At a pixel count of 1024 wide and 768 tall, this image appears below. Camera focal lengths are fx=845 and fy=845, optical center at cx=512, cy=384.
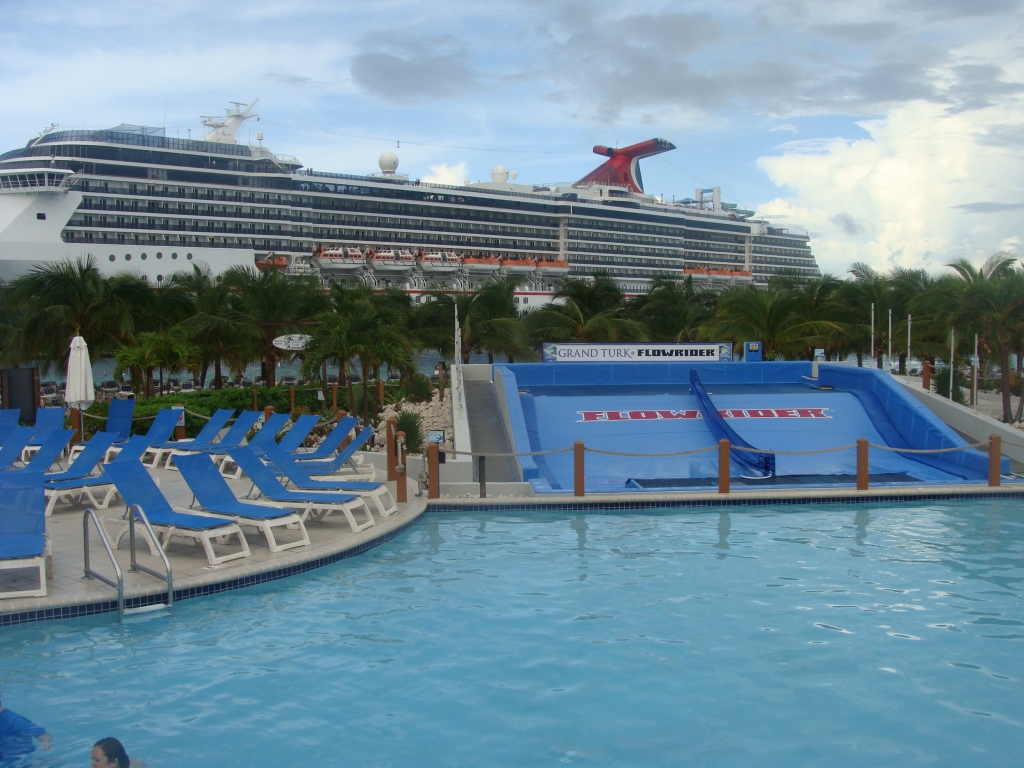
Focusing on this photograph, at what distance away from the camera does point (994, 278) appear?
15.6 meters

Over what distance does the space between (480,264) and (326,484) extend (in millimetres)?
42802

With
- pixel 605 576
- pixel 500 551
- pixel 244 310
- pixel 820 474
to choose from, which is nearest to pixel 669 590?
pixel 605 576

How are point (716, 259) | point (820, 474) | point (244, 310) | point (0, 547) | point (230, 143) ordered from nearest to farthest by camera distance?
point (0, 547) → point (820, 474) → point (244, 310) → point (230, 143) → point (716, 259)

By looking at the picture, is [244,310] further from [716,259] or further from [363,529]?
[716,259]

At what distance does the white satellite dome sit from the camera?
51750 millimetres

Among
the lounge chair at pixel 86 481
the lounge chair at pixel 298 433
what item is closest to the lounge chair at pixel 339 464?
the lounge chair at pixel 298 433

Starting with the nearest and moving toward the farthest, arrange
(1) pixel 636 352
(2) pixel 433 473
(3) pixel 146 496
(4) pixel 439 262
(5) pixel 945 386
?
(3) pixel 146 496 < (2) pixel 433 473 < (5) pixel 945 386 < (1) pixel 636 352 < (4) pixel 439 262

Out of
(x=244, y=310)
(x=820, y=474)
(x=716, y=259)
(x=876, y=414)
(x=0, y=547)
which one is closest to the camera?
(x=0, y=547)

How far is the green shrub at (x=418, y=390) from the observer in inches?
713

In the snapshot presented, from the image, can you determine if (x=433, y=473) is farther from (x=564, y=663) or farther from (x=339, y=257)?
(x=339, y=257)

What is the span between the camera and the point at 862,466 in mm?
10242

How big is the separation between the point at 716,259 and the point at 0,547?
2603 inches

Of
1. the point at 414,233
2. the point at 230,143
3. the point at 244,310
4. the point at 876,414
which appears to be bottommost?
the point at 876,414

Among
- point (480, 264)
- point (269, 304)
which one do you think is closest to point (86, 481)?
point (269, 304)
